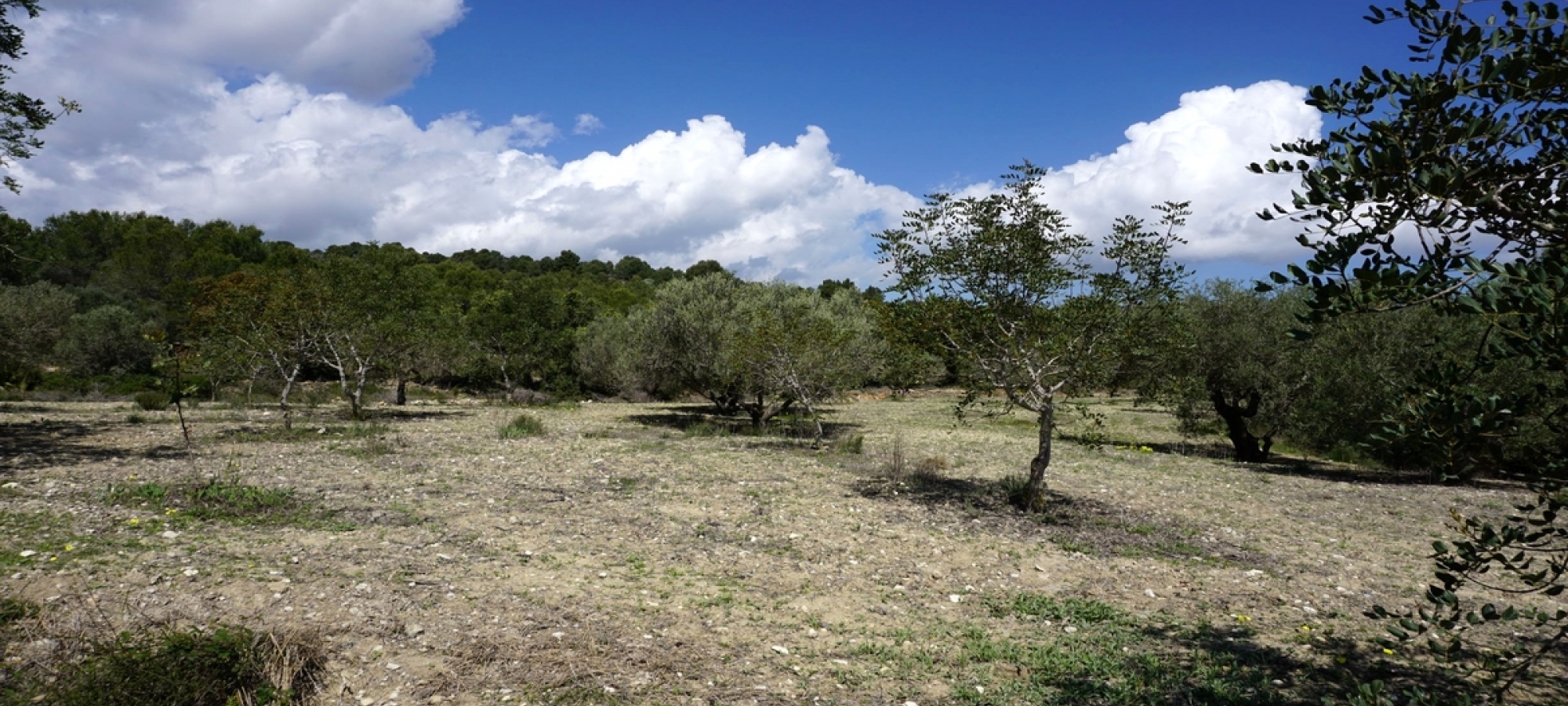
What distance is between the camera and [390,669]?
6586mm

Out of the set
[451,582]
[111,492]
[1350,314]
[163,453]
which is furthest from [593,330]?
[1350,314]

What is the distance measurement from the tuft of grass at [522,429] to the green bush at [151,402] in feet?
45.4

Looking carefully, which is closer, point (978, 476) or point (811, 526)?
point (811, 526)

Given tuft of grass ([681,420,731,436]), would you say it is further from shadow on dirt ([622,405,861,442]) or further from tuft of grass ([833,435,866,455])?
tuft of grass ([833,435,866,455])

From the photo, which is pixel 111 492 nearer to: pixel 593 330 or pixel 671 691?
pixel 671 691

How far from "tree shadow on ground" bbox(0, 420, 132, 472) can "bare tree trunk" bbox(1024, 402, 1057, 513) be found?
1688 cm

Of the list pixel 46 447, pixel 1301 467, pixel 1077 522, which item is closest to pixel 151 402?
pixel 46 447

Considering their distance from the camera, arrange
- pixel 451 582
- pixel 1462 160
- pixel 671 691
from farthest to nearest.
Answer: pixel 451 582
pixel 671 691
pixel 1462 160

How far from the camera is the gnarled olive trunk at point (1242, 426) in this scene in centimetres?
2442

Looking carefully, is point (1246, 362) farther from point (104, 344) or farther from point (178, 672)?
point (104, 344)

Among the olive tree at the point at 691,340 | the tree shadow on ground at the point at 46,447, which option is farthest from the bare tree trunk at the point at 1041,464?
the tree shadow on ground at the point at 46,447

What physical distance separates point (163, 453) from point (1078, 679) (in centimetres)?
1765

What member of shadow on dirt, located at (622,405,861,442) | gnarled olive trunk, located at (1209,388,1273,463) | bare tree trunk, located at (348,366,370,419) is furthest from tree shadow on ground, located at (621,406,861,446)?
gnarled olive trunk, located at (1209,388,1273,463)

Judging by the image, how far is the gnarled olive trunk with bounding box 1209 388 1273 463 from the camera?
2442 cm
